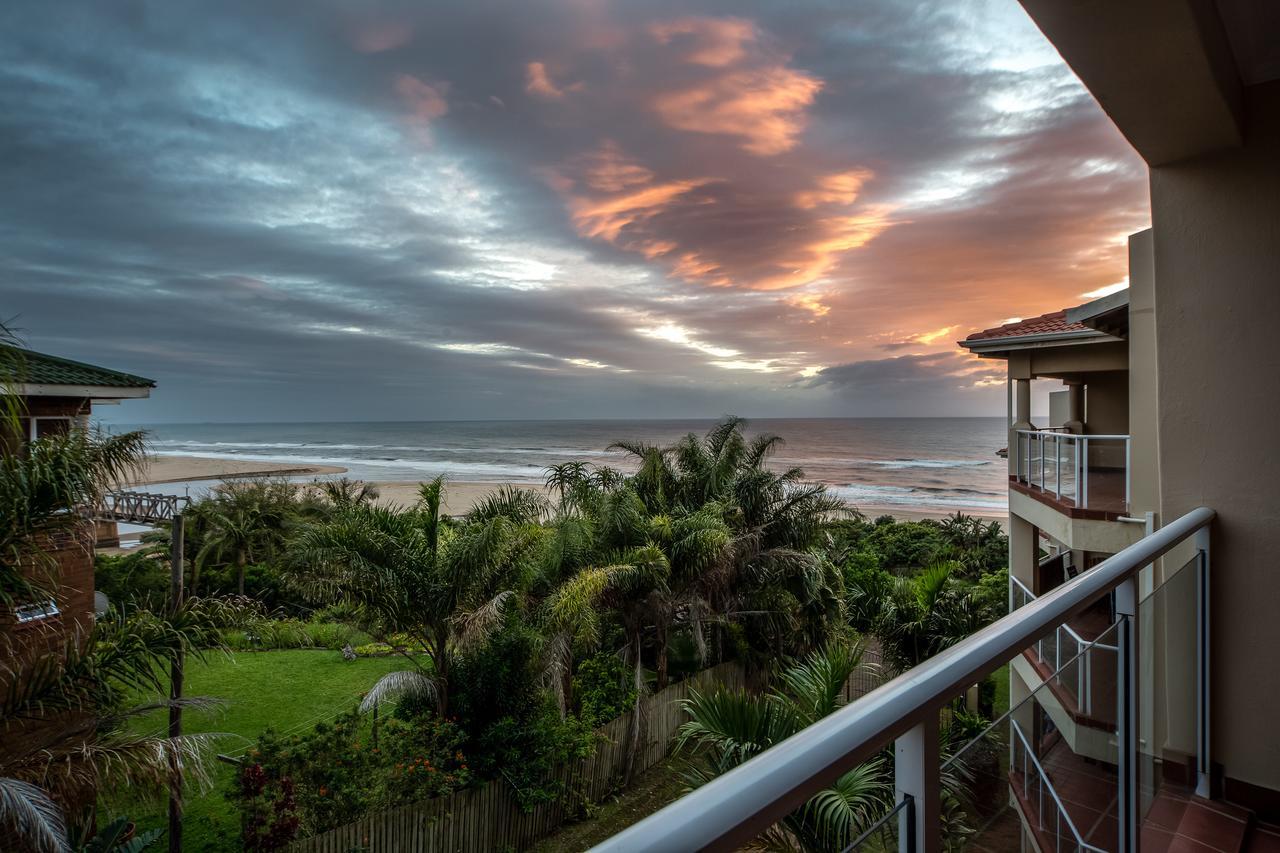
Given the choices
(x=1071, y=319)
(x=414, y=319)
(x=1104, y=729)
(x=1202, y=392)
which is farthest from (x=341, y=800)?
(x=414, y=319)

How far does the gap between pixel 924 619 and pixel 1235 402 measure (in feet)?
→ 30.4

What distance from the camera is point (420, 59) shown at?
47.8ft

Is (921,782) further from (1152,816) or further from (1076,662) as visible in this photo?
(1152,816)

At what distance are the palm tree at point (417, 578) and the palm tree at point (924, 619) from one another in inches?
255

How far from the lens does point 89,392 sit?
8.05m

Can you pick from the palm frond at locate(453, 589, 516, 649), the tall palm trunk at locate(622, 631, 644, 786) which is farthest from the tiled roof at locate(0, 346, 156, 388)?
the tall palm trunk at locate(622, 631, 644, 786)

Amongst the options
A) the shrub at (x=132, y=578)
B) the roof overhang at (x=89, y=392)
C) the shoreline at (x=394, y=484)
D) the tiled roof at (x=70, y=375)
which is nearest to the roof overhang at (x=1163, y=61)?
the roof overhang at (x=89, y=392)

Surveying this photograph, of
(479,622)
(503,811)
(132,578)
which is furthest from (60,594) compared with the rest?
(132,578)

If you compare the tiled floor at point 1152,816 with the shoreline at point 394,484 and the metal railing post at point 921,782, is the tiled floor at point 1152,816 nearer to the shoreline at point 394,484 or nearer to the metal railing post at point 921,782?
the metal railing post at point 921,782

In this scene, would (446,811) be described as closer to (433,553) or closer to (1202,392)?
(433,553)

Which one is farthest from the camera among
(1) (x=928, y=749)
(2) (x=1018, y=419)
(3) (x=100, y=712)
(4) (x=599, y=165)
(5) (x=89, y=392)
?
(4) (x=599, y=165)

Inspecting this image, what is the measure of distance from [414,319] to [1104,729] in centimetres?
6172

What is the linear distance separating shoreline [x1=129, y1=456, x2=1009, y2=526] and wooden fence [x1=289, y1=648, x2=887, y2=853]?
1174 centimetres

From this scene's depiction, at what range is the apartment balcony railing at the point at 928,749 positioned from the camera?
0.42 meters
